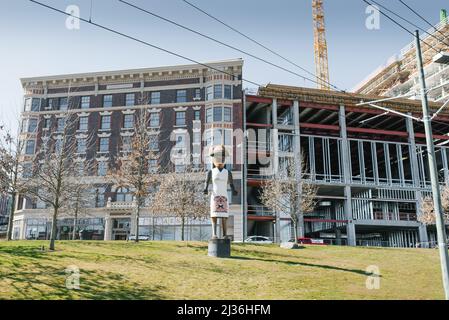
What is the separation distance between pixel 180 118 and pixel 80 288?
40.3m

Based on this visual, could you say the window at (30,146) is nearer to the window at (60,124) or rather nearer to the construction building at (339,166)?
the window at (60,124)

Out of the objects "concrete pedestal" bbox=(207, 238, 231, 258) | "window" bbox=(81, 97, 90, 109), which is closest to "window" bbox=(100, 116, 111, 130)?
"window" bbox=(81, 97, 90, 109)

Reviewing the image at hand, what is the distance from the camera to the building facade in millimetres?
48406

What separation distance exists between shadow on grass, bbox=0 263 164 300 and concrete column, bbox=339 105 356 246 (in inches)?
1502

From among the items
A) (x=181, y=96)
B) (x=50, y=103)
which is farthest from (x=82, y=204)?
(x=50, y=103)

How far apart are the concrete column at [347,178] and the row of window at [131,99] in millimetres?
14850

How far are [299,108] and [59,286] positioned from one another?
45288 millimetres

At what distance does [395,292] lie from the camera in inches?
553

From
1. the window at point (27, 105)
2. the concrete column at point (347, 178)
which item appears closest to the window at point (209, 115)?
the concrete column at point (347, 178)

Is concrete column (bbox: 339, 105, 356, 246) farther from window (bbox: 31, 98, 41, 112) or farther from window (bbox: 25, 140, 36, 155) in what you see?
window (bbox: 25, 140, 36, 155)

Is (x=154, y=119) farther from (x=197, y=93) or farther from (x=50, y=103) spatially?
(x=50, y=103)

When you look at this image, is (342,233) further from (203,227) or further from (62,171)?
(62,171)

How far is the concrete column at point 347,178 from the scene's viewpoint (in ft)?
157

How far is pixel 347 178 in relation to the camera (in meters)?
50.6
